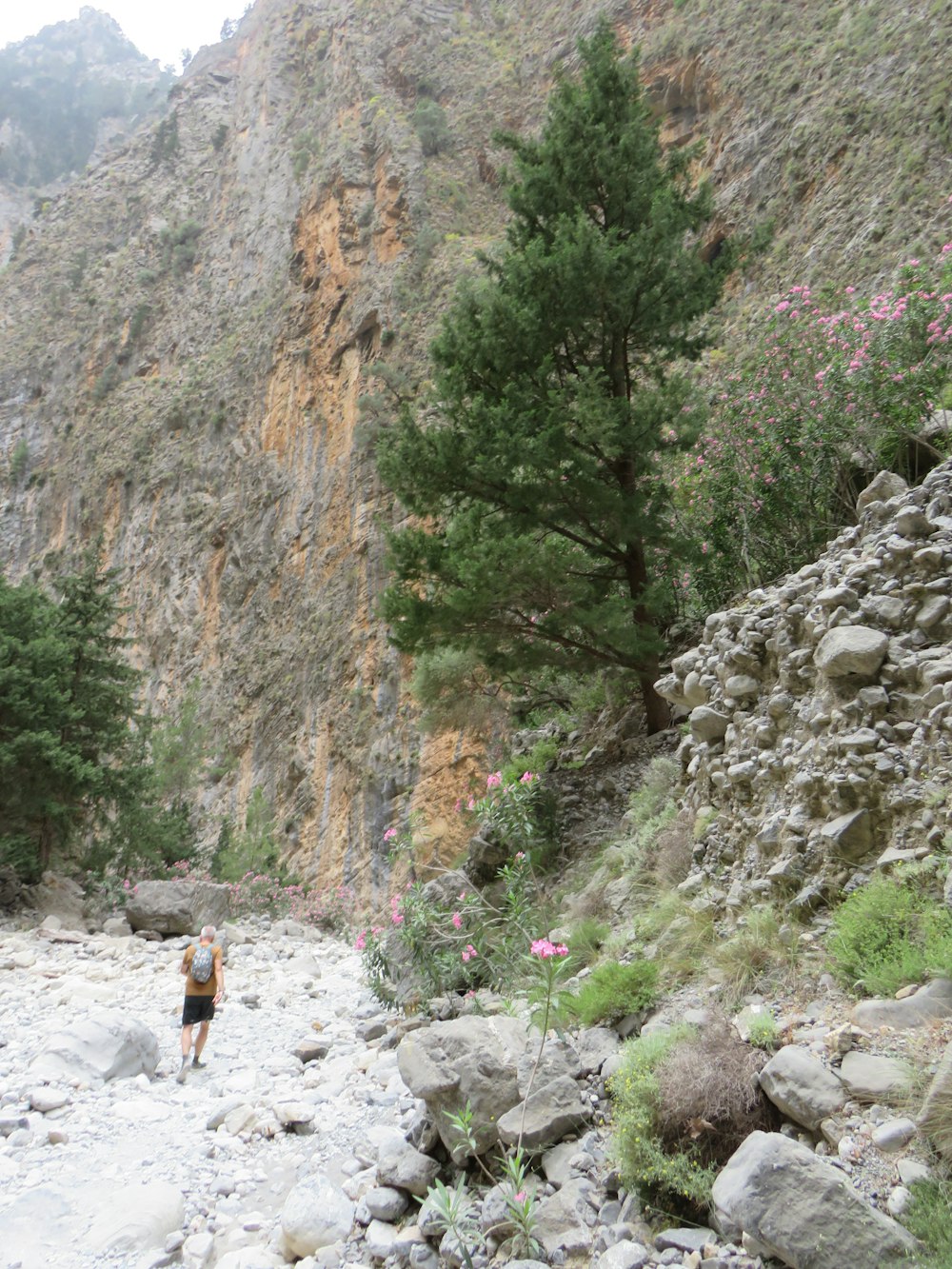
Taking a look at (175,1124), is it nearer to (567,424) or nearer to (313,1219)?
(313,1219)

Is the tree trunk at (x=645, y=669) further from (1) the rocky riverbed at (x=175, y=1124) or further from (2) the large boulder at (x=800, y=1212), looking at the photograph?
(2) the large boulder at (x=800, y=1212)

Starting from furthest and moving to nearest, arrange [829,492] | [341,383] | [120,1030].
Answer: [341,383], [829,492], [120,1030]

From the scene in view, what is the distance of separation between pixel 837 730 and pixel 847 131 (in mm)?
17322

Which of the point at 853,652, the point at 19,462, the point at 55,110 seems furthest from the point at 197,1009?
the point at 55,110

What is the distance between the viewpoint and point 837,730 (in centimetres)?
443

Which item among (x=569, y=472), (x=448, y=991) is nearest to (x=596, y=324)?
(x=569, y=472)

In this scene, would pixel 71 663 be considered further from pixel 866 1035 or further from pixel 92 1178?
pixel 866 1035

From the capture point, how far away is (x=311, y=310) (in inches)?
1233

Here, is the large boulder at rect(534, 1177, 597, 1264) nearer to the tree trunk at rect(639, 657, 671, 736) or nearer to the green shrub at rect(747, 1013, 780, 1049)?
the green shrub at rect(747, 1013, 780, 1049)

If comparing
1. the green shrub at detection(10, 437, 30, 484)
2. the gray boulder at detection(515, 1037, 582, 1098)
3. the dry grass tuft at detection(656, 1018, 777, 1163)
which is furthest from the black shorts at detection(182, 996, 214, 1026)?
the green shrub at detection(10, 437, 30, 484)

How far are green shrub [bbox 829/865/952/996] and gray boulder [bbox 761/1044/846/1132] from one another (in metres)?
0.56

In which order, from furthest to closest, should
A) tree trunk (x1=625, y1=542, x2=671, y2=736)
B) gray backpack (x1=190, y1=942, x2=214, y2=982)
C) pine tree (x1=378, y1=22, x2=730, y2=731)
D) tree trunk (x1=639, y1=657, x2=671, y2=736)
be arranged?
tree trunk (x1=639, y1=657, x2=671, y2=736), tree trunk (x1=625, y1=542, x2=671, y2=736), pine tree (x1=378, y1=22, x2=730, y2=731), gray backpack (x1=190, y1=942, x2=214, y2=982)

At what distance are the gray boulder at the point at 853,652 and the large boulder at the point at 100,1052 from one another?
569 centimetres

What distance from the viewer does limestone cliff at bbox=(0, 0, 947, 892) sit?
18.5m
